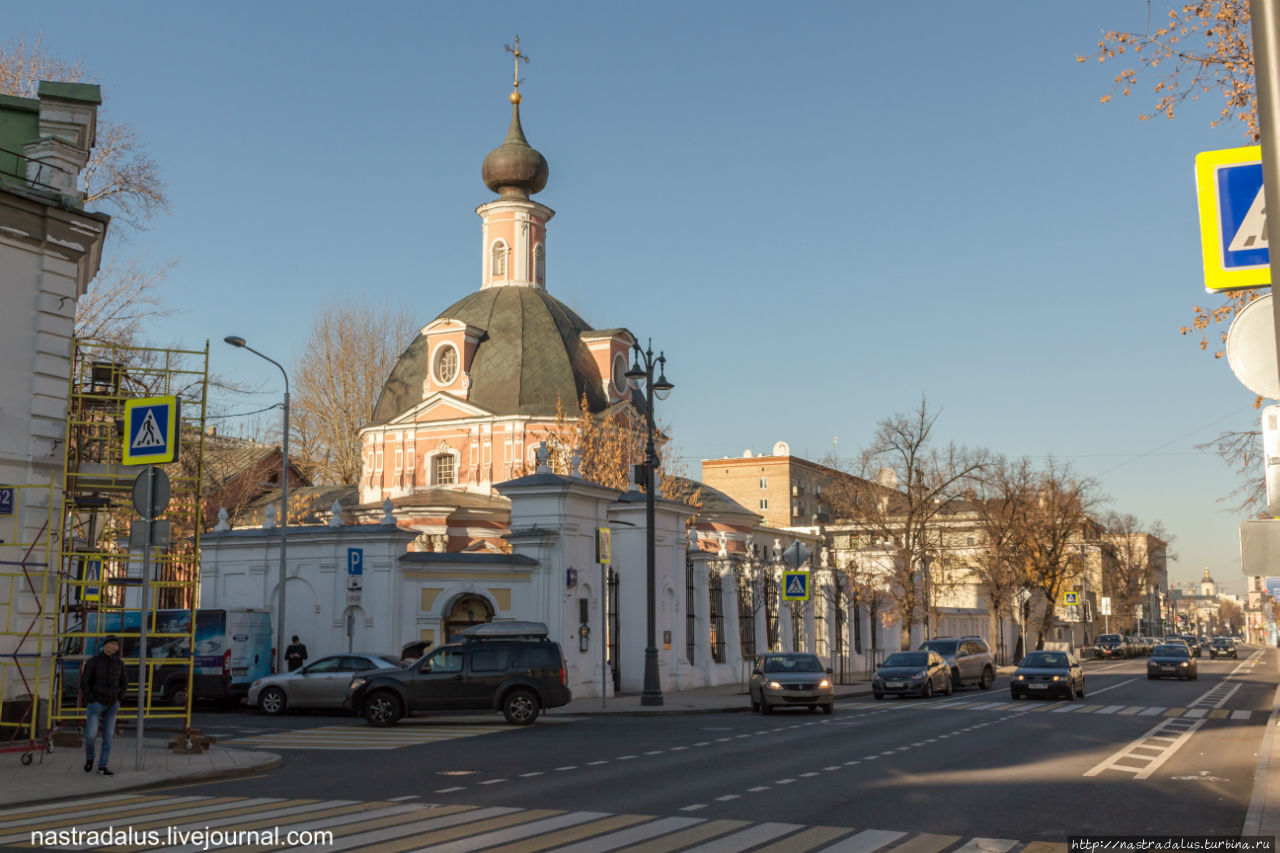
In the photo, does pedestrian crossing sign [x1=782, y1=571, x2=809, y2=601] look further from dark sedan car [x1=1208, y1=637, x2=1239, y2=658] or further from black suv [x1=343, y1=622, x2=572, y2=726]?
dark sedan car [x1=1208, y1=637, x2=1239, y2=658]

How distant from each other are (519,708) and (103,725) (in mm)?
9156

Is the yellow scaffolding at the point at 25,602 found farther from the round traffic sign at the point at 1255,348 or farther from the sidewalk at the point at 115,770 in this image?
the round traffic sign at the point at 1255,348

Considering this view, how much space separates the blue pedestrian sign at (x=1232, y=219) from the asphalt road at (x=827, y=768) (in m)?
5.59

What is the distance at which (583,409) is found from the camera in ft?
182

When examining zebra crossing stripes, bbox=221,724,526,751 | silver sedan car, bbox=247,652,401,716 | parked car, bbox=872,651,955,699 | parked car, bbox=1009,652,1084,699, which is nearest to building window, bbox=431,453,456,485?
parked car, bbox=872,651,955,699

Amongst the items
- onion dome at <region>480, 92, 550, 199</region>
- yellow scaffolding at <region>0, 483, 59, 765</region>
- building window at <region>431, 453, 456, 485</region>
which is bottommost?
yellow scaffolding at <region>0, 483, 59, 765</region>

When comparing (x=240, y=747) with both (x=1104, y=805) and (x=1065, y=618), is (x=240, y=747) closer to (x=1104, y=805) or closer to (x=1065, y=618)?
(x=1104, y=805)

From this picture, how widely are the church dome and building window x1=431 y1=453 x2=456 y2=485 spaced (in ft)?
10.3

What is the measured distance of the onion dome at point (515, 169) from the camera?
63906mm

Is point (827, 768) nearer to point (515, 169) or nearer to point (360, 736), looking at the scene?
point (360, 736)

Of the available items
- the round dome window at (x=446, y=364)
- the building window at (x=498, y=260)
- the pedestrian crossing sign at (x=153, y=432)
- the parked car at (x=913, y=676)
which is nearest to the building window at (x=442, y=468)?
the round dome window at (x=446, y=364)

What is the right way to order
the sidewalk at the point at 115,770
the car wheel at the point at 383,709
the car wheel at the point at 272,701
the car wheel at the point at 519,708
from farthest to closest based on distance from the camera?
the car wheel at the point at 272,701
the car wheel at the point at 519,708
the car wheel at the point at 383,709
the sidewalk at the point at 115,770

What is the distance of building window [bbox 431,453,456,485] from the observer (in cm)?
5862

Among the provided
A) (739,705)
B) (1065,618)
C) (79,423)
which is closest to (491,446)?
(739,705)
